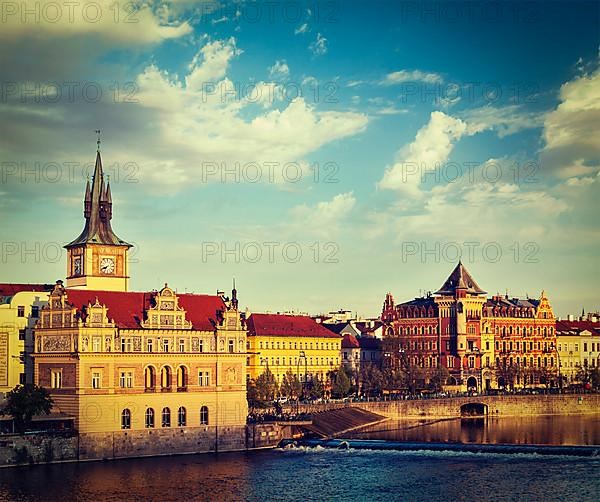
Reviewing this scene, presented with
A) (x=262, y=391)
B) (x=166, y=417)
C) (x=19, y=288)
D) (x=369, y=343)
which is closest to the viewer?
(x=166, y=417)

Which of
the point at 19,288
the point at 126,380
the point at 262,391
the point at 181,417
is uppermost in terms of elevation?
the point at 19,288

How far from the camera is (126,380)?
84.6 meters

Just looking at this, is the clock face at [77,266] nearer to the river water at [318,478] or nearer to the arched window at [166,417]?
the arched window at [166,417]

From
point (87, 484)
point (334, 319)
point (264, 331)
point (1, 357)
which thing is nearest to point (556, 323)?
point (334, 319)

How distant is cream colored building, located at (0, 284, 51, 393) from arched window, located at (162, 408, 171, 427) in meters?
11.0

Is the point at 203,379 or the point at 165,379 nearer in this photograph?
the point at 165,379

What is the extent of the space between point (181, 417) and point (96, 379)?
777 centimetres

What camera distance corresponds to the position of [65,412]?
82062mm

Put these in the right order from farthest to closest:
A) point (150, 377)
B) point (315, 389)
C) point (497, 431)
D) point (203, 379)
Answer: point (315, 389), point (497, 431), point (203, 379), point (150, 377)

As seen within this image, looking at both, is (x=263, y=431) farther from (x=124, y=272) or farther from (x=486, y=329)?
(x=486, y=329)

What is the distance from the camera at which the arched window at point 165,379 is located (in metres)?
86.9

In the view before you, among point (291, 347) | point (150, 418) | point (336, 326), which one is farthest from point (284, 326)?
point (150, 418)

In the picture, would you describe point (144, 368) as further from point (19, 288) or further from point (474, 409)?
point (474, 409)

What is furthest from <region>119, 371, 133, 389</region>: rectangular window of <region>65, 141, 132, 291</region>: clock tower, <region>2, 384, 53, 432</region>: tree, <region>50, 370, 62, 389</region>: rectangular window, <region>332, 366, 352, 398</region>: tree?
<region>332, 366, 352, 398</region>: tree
